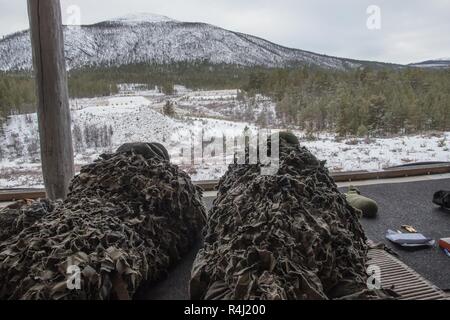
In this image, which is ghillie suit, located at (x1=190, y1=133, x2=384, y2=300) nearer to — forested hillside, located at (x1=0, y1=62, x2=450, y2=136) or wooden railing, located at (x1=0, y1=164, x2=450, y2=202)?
wooden railing, located at (x1=0, y1=164, x2=450, y2=202)

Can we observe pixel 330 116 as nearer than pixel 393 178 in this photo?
No

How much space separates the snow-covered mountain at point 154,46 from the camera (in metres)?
4.08

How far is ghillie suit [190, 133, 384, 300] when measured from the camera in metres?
1.18

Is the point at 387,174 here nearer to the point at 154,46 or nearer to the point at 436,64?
the point at 436,64

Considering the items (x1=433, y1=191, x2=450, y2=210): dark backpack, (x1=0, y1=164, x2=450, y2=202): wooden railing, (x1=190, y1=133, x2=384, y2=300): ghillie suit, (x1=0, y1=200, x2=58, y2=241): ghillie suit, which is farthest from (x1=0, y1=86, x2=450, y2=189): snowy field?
(x1=190, y1=133, x2=384, y2=300): ghillie suit

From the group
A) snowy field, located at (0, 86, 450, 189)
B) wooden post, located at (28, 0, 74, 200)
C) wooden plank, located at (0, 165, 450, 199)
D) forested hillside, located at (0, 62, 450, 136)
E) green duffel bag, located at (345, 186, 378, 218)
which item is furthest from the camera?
forested hillside, located at (0, 62, 450, 136)

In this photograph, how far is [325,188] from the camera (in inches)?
65.1

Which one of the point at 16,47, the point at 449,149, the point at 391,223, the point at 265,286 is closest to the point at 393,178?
the point at 391,223

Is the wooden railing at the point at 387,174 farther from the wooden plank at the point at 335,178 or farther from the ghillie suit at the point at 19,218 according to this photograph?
the ghillie suit at the point at 19,218

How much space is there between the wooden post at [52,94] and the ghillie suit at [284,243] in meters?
1.40

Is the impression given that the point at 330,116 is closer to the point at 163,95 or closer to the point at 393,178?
the point at 393,178

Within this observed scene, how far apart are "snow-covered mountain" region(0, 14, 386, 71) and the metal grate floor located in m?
3.07

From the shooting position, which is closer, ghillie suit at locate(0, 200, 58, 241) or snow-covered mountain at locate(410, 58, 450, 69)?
ghillie suit at locate(0, 200, 58, 241)

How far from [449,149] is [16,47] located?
4.87 m
